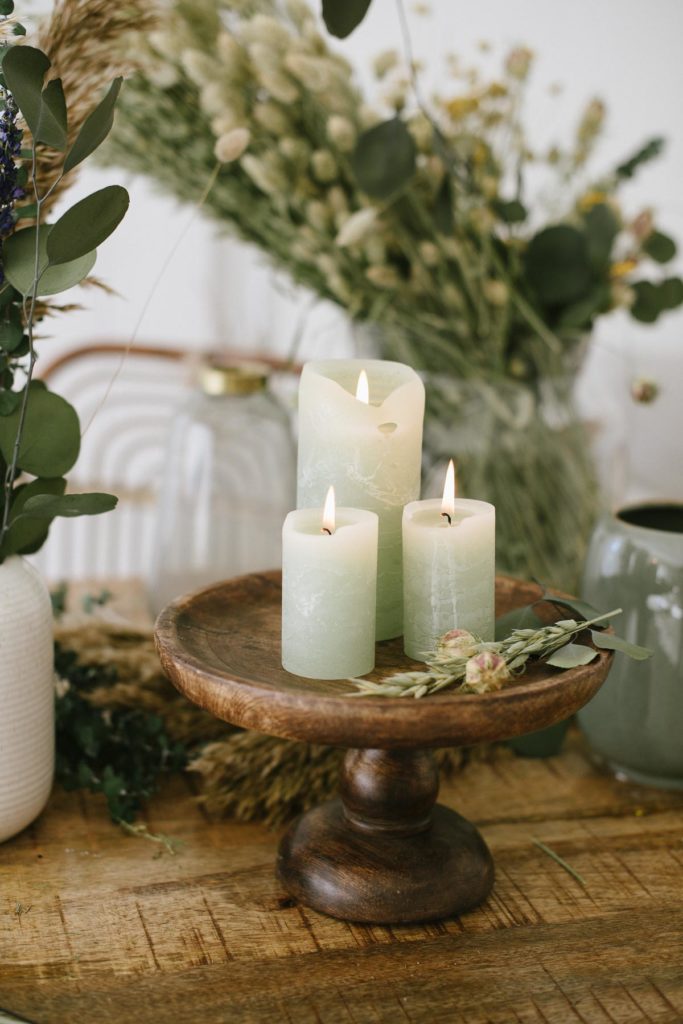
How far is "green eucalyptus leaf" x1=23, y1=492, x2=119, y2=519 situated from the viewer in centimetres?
66

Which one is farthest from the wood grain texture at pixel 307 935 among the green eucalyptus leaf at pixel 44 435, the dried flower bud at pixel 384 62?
the dried flower bud at pixel 384 62

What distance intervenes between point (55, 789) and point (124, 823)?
0.28ft

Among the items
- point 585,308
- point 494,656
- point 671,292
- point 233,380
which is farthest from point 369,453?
point 671,292

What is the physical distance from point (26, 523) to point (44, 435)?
58 mm

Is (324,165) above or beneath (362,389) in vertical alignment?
above

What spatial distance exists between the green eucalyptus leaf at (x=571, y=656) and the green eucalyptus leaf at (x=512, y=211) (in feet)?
1.90

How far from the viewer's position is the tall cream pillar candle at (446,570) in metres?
0.60

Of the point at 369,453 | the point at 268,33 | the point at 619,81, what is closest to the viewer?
the point at 369,453

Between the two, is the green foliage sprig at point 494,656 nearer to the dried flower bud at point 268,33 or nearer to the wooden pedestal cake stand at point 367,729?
the wooden pedestal cake stand at point 367,729

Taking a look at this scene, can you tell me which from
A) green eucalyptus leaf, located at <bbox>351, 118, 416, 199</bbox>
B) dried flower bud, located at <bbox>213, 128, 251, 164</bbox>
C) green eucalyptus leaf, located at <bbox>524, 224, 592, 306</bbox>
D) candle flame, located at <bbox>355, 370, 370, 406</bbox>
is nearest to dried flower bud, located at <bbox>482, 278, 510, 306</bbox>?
green eucalyptus leaf, located at <bbox>524, 224, 592, 306</bbox>

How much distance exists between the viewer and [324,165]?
41.5 inches

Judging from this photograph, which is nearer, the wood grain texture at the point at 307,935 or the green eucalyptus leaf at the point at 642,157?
the wood grain texture at the point at 307,935

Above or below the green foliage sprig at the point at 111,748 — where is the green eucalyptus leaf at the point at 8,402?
above

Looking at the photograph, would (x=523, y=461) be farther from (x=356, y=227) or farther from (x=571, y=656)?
(x=571, y=656)
